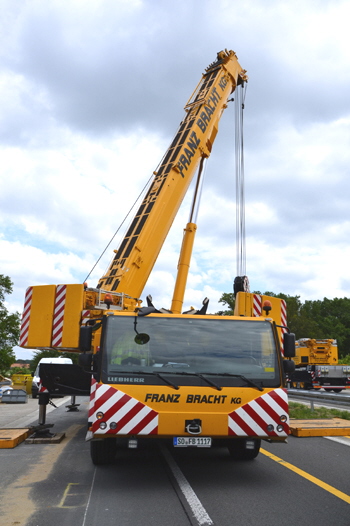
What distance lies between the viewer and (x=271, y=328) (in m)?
6.76

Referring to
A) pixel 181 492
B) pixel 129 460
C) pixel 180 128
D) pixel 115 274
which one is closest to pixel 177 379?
pixel 181 492

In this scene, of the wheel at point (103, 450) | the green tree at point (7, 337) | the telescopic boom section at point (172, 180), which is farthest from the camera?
the green tree at point (7, 337)

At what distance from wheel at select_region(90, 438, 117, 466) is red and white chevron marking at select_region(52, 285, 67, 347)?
8.92 ft

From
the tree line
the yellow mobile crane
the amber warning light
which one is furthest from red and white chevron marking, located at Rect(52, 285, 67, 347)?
the tree line

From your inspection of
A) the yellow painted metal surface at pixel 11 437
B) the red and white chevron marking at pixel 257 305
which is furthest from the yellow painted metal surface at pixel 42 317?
the red and white chevron marking at pixel 257 305

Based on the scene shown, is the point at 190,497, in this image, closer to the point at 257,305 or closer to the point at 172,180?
the point at 257,305

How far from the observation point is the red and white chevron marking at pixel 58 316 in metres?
9.20

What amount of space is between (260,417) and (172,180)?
8132mm

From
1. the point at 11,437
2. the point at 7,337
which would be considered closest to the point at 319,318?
the point at 7,337

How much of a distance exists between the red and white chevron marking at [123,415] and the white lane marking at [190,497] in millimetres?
731

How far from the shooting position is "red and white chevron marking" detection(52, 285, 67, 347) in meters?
9.20

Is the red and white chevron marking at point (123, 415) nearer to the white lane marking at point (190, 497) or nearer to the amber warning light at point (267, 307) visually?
the white lane marking at point (190, 497)

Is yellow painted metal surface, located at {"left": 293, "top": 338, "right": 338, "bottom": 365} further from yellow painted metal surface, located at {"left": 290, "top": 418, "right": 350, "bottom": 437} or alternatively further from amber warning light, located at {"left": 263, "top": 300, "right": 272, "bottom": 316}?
amber warning light, located at {"left": 263, "top": 300, "right": 272, "bottom": 316}

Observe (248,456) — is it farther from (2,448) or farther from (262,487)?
(2,448)
